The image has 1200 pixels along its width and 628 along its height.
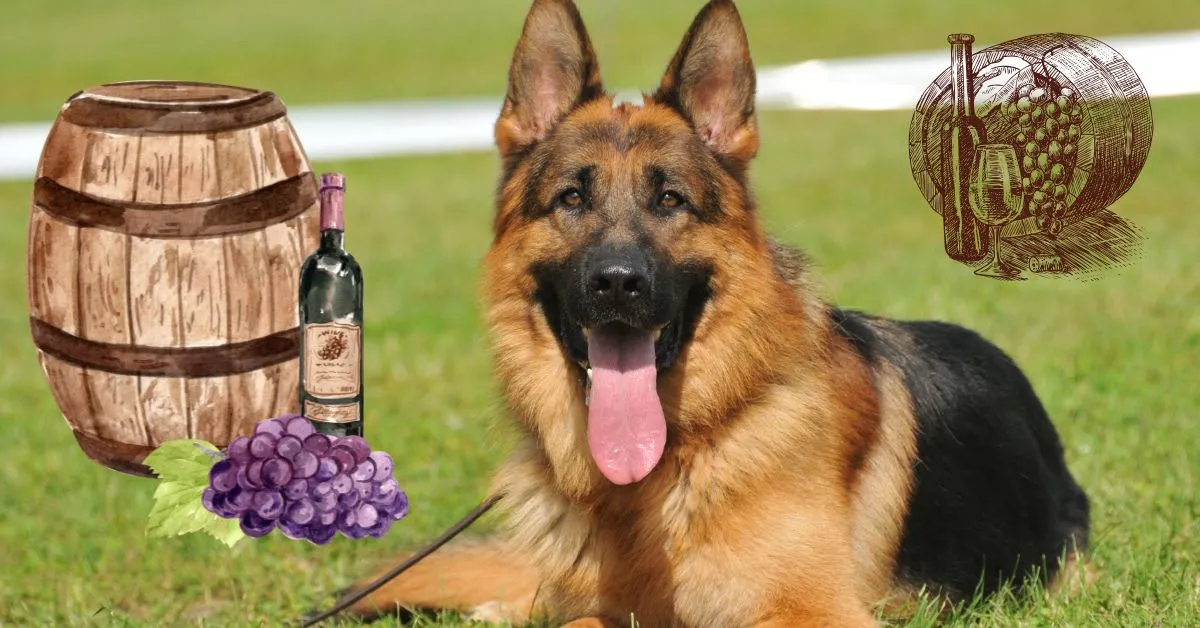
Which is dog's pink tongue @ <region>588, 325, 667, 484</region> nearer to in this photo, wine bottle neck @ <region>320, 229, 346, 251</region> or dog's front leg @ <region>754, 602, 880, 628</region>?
dog's front leg @ <region>754, 602, 880, 628</region>

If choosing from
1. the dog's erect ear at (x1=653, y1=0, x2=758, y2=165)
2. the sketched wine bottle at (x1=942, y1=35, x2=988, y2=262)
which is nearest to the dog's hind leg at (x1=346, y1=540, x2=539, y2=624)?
the dog's erect ear at (x1=653, y1=0, x2=758, y2=165)

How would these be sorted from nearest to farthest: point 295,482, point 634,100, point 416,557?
1. point 295,482
2. point 416,557
3. point 634,100

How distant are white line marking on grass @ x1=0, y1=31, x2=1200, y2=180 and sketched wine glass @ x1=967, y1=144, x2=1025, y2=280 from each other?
16586 millimetres

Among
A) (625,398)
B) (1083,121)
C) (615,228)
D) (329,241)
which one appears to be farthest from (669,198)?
(329,241)

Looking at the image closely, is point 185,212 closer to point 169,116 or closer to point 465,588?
point 169,116

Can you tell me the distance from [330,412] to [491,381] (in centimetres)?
314

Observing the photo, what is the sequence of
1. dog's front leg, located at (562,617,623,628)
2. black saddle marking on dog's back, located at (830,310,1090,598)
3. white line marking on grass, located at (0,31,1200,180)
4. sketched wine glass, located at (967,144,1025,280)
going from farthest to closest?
white line marking on grass, located at (0,31,1200,180)
black saddle marking on dog's back, located at (830,310,1090,598)
dog's front leg, located at (562,617,623,628)
sketched wine glass, located at (967,144,1025,280)

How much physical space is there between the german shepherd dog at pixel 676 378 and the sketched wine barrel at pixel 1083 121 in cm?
61

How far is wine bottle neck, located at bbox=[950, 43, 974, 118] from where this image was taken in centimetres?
445

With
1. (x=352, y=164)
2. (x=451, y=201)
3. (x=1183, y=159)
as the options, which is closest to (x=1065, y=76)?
(x=1183, y=159)

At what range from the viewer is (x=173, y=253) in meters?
3.35

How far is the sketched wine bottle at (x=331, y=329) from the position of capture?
3.25 meters

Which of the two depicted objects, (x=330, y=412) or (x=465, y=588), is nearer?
(x=330, y=412)

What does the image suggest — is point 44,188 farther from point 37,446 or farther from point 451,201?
point 451,201
